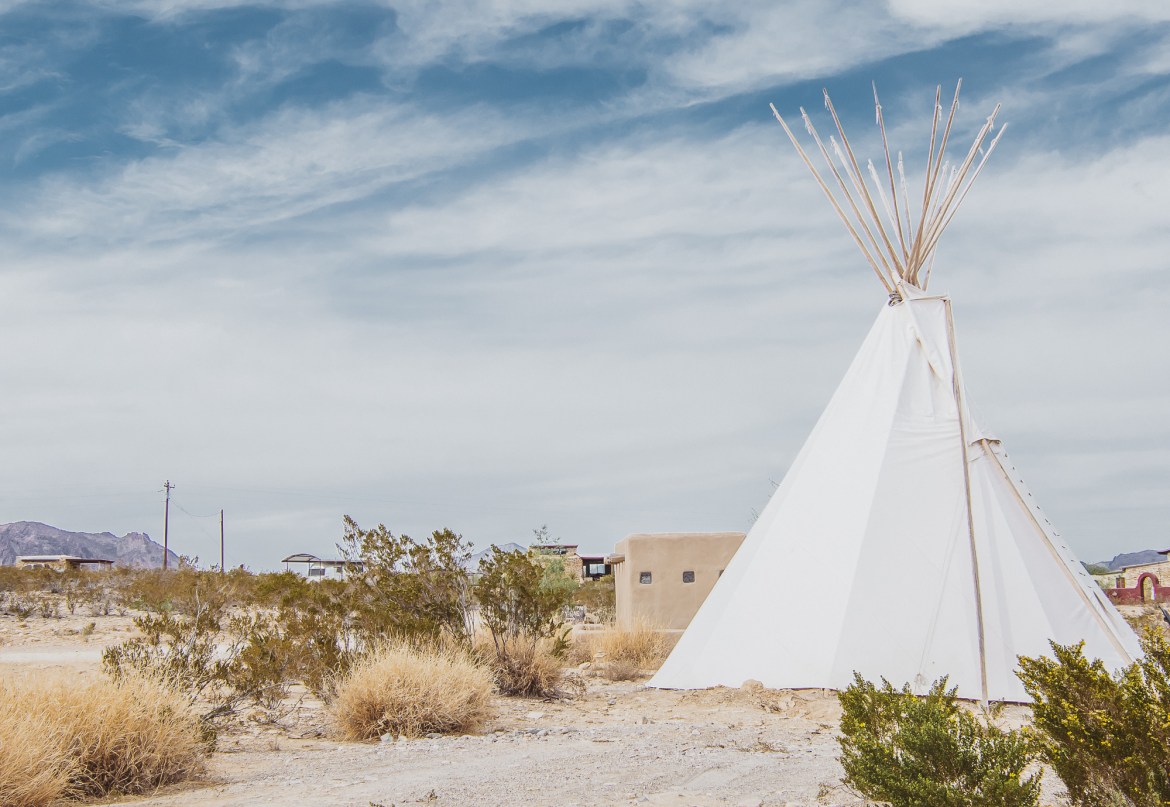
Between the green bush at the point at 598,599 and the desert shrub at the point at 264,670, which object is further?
the green bush at the point at 598,599

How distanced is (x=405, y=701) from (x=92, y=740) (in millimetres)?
2373

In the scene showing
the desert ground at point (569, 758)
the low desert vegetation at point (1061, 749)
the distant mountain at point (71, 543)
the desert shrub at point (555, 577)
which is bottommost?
the desert ground at point (569, 758)

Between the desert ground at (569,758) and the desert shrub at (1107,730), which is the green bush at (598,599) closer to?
the desert ground at (569,758)

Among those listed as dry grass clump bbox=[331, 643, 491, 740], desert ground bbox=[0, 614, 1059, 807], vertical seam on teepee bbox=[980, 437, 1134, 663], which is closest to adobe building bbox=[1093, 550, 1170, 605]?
vertical seam on teepee bbox=[980, 437, 1134, 663]

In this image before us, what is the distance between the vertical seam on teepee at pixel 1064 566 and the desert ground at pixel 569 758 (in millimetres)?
1325

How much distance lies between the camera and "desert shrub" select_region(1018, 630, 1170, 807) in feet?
12.6

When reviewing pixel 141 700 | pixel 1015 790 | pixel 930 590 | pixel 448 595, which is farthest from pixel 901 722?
pixel 448 595

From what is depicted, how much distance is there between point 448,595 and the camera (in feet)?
35.4

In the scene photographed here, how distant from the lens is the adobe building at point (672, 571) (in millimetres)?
18141

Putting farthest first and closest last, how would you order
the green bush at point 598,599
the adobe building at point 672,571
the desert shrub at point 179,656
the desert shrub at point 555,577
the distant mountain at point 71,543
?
1. the distant mountain at point 71,543
2. the desert shrub at point 555,577
3. the green bush at point 598,599
4. the adobe building at point 672,571
5. the desert shrub at point 179,656

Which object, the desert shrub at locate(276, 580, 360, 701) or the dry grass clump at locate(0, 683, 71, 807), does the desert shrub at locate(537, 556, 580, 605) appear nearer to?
the desert shrub at locate(276, 580, 360, 701)

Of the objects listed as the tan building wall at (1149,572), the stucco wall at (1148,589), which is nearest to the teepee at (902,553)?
the stucco wall at (1148,589)

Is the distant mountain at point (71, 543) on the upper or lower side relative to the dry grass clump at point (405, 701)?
upper

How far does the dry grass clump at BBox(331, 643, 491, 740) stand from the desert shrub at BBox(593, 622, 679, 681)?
5.29m
